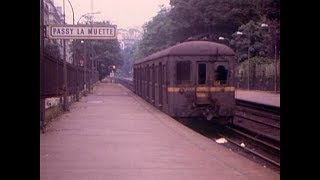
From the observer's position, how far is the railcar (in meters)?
19.3

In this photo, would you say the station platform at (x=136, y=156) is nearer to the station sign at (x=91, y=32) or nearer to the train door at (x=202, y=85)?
the train door at (x=202, y=85)

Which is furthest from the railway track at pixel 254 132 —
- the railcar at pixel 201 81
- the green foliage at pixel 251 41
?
the green foliage at pixel 251 41

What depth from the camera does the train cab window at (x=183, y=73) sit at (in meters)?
19.6

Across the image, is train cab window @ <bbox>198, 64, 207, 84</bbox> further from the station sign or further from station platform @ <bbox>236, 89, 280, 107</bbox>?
station platform @ <bbox>236, 89, 280, 107</bbox>

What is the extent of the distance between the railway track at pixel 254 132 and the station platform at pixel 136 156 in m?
1.66

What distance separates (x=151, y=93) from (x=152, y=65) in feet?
7.68

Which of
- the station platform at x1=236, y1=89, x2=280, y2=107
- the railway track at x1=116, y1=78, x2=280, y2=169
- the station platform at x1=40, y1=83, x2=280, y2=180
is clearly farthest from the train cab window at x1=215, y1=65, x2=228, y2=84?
the station platform at x1=236, y1=89, x2=280, y2=107

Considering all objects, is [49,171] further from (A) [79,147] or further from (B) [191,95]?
(B) [191,95]

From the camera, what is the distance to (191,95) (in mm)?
19312

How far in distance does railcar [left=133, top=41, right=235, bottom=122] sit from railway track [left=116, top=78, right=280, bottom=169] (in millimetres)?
699

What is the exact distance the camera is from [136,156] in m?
11.0

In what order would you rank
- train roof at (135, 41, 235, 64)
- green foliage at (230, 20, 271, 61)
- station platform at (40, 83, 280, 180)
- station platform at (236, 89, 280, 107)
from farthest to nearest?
green foliage at (230, 20, 271, 61) < station platform at (236, 89, 280, 107) < train roof at (135, 41, 235, 64) < station platform at (40, 83, 280, 180)
